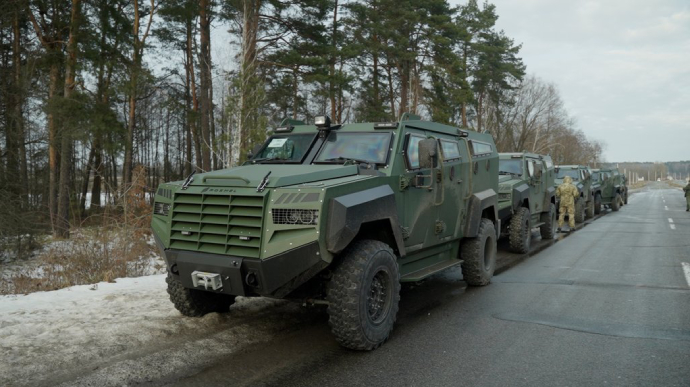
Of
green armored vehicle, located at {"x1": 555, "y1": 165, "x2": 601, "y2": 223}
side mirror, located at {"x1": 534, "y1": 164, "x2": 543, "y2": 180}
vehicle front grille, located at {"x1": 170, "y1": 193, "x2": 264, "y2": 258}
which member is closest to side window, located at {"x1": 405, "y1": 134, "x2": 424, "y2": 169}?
vehicle front grille, located at {"x1": 170, "y1": 193, "x2": 264, "y2": 258}

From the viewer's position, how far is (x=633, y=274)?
26.8 feet

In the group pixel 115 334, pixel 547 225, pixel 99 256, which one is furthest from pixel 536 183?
pixel 115 334

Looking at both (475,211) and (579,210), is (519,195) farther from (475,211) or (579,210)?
(579,210)

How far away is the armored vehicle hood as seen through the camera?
4.44 metres

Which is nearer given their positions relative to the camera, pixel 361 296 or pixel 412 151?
pixel 361 296

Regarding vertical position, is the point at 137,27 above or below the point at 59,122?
above

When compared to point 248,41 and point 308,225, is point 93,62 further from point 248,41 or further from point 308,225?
point 308,225

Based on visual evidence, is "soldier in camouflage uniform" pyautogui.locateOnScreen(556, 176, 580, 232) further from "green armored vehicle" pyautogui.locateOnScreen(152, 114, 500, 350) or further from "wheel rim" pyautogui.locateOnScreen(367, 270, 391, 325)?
"wheel rim" pyautogui.locateOnScreen(367, 270, 391, 325)

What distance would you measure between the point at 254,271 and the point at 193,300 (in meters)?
1.51

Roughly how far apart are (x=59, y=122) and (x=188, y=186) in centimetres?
1285

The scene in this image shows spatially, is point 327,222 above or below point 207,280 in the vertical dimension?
above

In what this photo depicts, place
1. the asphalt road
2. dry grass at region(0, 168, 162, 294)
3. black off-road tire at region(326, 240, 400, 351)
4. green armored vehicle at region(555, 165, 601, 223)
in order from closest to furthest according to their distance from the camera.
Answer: the asphalt road < black off-road tire at region(326, 240, 400, 351) < dry grass at region(0, 168, 162, 294) < green armored vehicle at region(555, 165, 601, 223)

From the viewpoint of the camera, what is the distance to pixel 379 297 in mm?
4875

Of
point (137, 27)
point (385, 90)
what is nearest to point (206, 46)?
point (137, 27)
